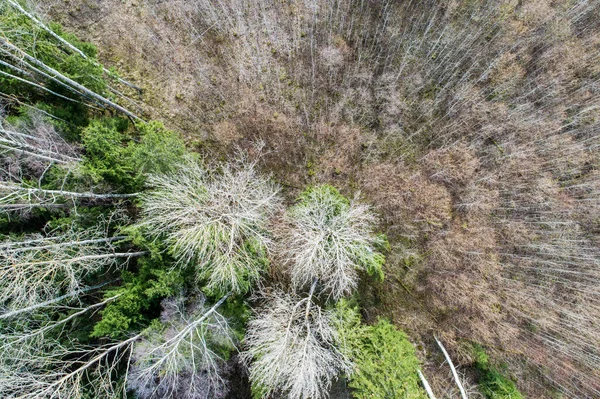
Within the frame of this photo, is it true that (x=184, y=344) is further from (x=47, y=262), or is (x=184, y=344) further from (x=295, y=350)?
(x=47, y=262)

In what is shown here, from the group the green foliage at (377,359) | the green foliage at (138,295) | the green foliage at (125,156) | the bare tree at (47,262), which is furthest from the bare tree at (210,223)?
the green foliage at (377,359)

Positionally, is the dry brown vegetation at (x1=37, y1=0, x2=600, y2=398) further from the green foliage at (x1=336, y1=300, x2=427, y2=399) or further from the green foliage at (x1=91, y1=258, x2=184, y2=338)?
the green foliage at (x1=91, y1=258, x2=184, y2=338)

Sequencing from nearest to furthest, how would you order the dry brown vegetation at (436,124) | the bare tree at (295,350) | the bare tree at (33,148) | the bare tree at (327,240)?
the bare tree at (33,148) < the bare tree at (295,350) < the bare tree at (327,240) < the dry brown vegetation at (436,124)

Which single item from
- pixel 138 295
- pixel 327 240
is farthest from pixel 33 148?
pixel 327 240

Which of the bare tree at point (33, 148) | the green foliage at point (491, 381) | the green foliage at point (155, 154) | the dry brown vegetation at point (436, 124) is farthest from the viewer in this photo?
the dry brown vegetation at point (436, 124)

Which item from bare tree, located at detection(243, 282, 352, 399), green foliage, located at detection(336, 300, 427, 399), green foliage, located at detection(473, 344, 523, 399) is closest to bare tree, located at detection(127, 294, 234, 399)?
bare tree, located at detection(243, 282, 352, 399)

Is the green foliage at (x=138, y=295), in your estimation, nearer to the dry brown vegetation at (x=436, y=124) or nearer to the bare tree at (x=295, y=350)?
the bare tree at (x=295, y=350)
